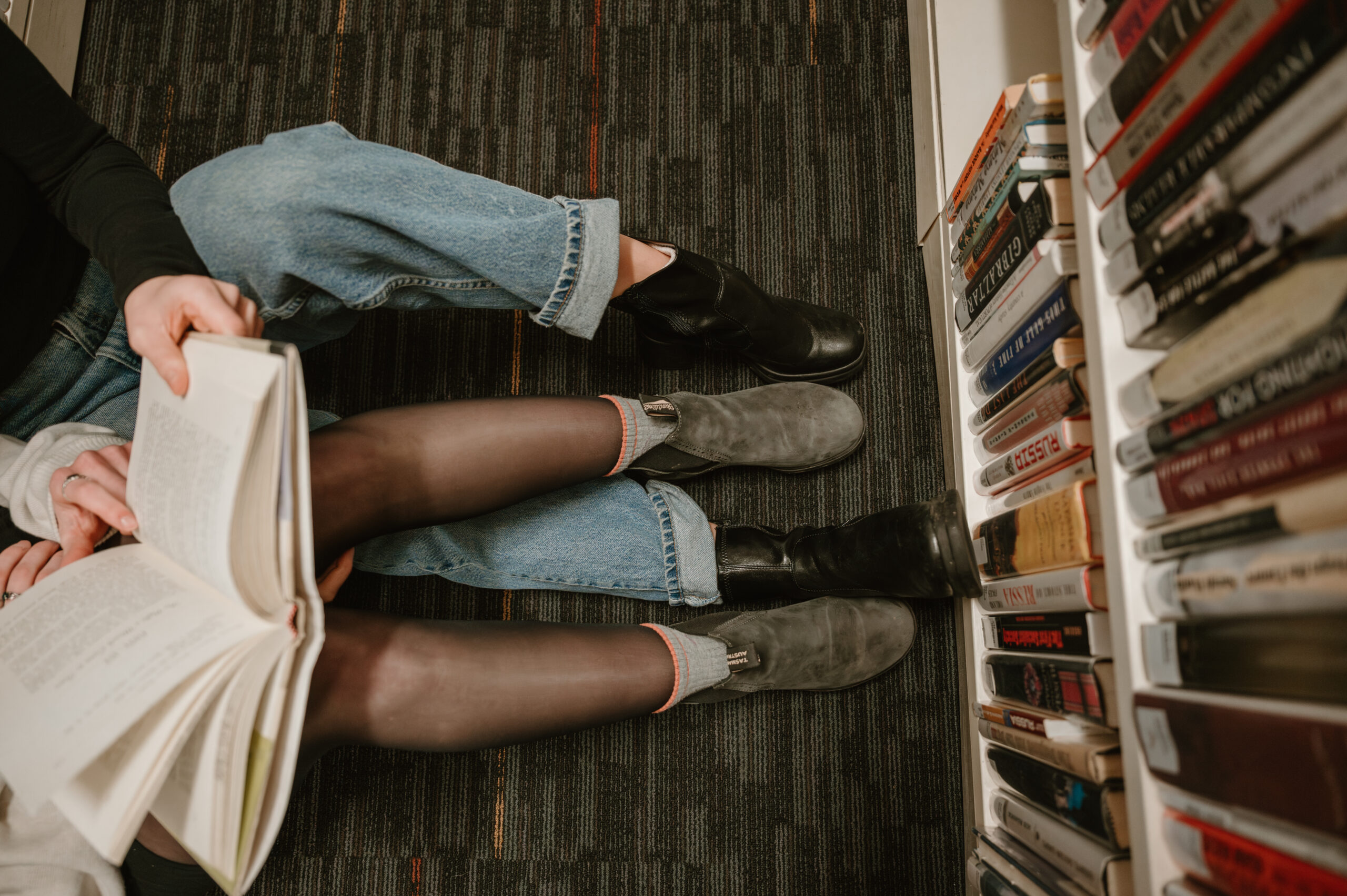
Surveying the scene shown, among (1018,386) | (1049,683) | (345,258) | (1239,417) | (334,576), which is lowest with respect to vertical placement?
(1049,683)

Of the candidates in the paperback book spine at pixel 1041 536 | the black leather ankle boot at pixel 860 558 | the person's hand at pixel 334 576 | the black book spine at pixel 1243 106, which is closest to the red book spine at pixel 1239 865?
the paperback book spine at pixel 1041 536

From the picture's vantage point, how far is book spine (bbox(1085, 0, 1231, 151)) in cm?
45

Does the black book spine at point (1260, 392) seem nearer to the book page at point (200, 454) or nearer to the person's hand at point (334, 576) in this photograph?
the book page at point (200, 454)

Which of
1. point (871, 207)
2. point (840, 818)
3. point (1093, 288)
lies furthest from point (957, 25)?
point (840, 818)

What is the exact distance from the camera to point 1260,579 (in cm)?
40

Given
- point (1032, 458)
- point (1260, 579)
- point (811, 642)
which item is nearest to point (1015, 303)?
point (1032, 458)

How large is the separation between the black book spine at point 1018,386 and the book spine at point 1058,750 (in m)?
0.36

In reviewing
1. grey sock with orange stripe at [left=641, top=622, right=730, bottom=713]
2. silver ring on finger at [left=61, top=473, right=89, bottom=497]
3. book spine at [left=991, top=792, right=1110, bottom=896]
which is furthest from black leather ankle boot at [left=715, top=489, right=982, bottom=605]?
silver ring on finger at [left=61, top=473, right=89, bottom=497]

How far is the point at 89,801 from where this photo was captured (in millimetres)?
471

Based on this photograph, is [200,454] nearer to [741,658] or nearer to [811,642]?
[741,658]

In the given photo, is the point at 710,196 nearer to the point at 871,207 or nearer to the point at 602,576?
the point at 871,207

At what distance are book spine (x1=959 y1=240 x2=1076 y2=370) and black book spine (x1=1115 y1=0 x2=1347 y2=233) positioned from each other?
0.34 feet

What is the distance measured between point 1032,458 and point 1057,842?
1.25 feet

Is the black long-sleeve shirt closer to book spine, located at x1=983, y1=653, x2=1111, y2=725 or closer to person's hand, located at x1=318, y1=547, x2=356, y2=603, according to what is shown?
person's hand, located at x1=318, y1=547, x2=356, y2=603
